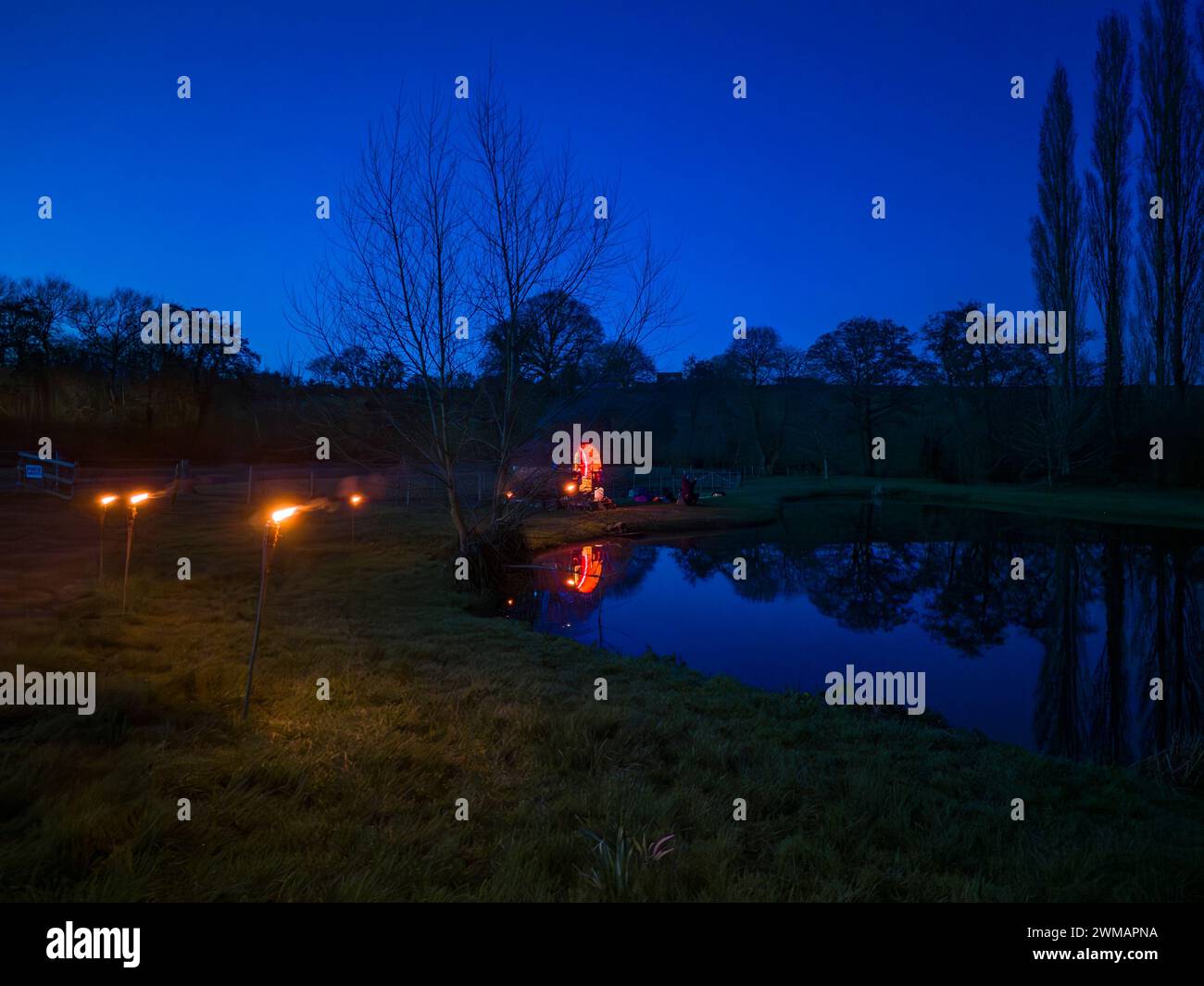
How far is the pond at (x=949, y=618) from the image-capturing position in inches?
344

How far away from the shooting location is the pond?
8.74 metres

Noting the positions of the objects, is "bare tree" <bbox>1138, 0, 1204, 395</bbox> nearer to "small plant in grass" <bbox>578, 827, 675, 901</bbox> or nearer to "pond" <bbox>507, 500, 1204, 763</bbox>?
"pond" <bbox>507, 500, 1204, 763</bbox>

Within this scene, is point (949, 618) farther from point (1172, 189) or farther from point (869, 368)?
point (869, 368)

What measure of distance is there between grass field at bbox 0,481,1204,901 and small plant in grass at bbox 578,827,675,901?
0.02 m

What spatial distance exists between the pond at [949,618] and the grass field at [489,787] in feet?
6.46

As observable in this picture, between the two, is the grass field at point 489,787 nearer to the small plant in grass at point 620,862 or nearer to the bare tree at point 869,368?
the small plant in grass at point 620,862

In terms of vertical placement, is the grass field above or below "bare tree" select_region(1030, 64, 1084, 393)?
below

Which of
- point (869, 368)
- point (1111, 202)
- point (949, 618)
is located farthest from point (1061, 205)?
point (949, 618)

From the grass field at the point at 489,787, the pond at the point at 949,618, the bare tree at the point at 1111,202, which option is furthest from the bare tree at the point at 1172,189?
the grass field at the point at 489,787

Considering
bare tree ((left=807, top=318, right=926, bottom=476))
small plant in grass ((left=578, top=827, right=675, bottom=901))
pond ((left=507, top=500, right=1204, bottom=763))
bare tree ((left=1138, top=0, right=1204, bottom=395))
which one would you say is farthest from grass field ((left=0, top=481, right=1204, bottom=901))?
bare tree ((left=807, top=318, right=926, bottom=476))

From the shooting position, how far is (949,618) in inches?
533

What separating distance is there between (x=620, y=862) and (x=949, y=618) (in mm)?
12484
